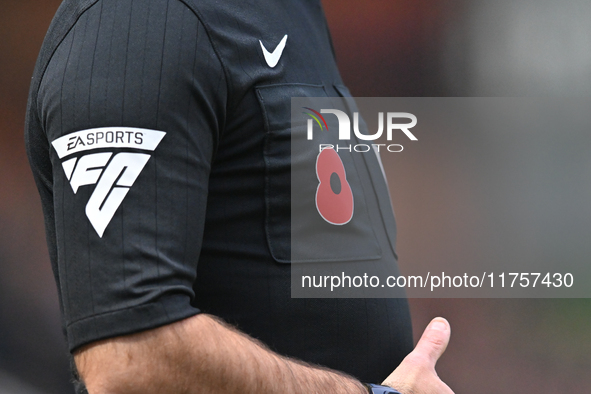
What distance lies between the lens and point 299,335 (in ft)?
2.27

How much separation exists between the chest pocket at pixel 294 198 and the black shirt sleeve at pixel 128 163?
0.11 meters

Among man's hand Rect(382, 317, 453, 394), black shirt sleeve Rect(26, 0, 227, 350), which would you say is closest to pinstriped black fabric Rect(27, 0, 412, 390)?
black shirt sleeve Rect(26, 0, 227, 350)

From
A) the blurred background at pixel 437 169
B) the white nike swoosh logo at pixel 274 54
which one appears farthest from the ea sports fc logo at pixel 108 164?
the blurred background at pixel 437 169

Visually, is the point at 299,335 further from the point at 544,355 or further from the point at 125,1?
the point at 544,355

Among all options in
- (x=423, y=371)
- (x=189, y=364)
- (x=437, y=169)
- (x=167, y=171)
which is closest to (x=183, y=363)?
(x=189, y=364)

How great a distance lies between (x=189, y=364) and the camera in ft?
1.70

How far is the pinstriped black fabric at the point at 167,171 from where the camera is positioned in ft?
1.66

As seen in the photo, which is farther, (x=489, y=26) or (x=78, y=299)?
(x=489, y=26)

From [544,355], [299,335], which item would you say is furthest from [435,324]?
[544,355]

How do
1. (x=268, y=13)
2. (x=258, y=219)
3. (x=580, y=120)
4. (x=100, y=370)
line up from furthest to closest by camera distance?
(x=580, y=120) < (x=268, y=13) < (x=258, y=219) < (x=100, y=370)

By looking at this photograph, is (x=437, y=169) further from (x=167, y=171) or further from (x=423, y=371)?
(x=167, y=171)

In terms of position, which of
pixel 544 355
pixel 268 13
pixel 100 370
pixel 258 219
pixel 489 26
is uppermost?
pixel 489 26

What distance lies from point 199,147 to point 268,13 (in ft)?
1.04

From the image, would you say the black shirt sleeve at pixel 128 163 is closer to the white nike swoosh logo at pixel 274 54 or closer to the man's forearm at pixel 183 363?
the man's forearm at pixel 183 363
